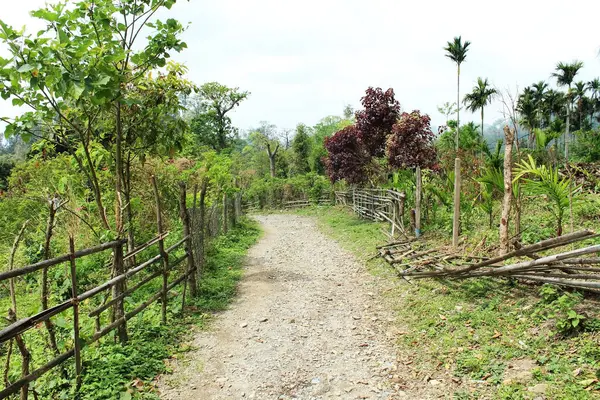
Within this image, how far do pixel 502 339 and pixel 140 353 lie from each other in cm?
373

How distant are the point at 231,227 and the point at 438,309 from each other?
9434mm

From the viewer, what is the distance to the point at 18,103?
3.43m

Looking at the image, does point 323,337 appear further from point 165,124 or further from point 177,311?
point 165,124

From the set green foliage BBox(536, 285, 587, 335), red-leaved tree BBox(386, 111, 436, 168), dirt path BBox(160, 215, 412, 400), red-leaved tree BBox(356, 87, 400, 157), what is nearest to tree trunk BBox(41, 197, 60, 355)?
dirt path BBox(160, 215, 412, 400)

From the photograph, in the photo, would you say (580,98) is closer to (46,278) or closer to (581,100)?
(581,100)

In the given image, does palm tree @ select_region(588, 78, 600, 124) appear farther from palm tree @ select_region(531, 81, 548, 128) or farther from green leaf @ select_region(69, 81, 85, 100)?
green leaf @ select_region(69, 81, 85, 100)

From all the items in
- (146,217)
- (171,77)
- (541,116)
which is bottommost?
(146,217)

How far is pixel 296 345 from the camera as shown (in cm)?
472

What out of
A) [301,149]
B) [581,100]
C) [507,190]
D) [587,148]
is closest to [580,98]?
[581,100]

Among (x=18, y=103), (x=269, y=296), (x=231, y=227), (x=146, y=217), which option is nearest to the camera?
(x=18, y=103)

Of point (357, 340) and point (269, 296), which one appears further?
point (269, 296)

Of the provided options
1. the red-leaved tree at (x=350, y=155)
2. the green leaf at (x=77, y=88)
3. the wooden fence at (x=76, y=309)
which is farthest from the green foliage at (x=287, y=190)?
the green leaf at (x=77, y=88)

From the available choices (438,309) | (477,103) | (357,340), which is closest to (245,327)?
(357,340)

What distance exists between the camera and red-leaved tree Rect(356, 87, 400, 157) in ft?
44.6
